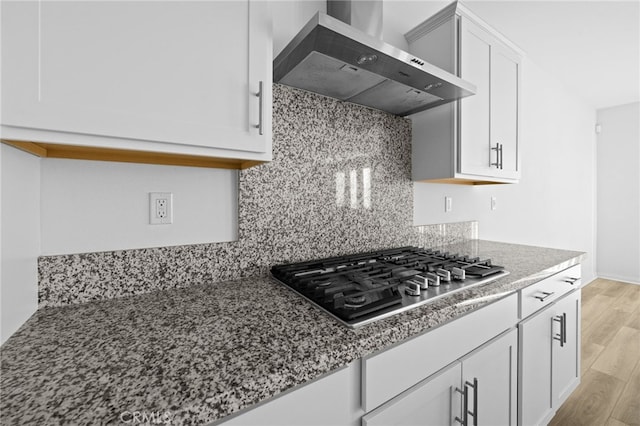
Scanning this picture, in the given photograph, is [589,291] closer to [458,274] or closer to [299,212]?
[458,274]

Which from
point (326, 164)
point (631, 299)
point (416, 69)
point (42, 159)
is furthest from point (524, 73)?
point (42, 159)

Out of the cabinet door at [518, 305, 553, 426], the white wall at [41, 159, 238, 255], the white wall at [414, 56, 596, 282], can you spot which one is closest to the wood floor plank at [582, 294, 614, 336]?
the white wall at [414, 56, 596, 282]

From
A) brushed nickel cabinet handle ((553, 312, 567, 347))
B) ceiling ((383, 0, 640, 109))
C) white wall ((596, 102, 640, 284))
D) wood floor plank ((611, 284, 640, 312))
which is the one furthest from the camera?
white wall ((596, 102, 640, 284))

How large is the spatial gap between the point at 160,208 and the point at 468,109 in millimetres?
1633

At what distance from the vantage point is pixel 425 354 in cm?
80

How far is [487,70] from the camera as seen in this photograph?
1674mm

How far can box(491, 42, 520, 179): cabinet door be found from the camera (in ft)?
5.68

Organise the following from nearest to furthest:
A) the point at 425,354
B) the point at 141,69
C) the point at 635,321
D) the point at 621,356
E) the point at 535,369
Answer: the point at 141,69 → the point at 425,354 → the point at 535,369 → the point at 621,356 → the point at 635,321

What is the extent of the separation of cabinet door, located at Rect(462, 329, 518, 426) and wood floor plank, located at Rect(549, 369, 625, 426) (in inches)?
34.4

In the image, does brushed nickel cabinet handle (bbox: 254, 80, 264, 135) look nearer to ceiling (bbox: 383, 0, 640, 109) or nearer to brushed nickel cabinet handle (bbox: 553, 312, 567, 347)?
ceiling (bbox: 383, 0, 640, 109)

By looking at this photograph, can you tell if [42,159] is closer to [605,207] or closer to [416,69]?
[416,69]

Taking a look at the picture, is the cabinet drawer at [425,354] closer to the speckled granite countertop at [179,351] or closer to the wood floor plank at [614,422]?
the speckled granite countertop at [179,351]

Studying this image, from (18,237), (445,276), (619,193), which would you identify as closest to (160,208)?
(18,237)

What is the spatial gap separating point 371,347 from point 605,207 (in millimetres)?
5688
